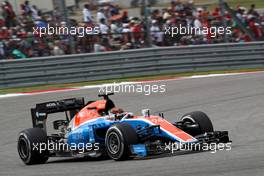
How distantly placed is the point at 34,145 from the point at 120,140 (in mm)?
1668

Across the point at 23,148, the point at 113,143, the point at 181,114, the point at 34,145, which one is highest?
the point at 113,143

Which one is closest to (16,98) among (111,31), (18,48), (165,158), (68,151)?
(18,48)

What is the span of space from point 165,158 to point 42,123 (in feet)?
8.14

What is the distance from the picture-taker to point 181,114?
13.7m

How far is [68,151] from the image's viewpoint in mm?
10117

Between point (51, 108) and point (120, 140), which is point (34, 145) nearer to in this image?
point (51, 108)

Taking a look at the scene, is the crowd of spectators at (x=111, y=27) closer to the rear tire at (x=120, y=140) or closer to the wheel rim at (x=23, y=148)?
the wheel rim at (x=23, y=148)

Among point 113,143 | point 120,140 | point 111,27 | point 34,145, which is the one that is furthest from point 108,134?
point 111,27

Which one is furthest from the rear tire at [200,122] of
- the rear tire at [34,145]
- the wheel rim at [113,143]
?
the rear tire at [34,145]

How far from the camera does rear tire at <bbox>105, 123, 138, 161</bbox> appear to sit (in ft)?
29.3

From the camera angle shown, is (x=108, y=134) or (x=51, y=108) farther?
(x=51, y=108)

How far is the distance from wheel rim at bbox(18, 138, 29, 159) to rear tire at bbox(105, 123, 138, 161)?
1.57 metres

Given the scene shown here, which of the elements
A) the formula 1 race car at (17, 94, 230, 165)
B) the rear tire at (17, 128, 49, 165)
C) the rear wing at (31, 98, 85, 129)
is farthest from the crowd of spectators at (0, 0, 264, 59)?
the rear tire at (17, 128, 49, 165)

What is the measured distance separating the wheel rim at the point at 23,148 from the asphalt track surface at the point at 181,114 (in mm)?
174
